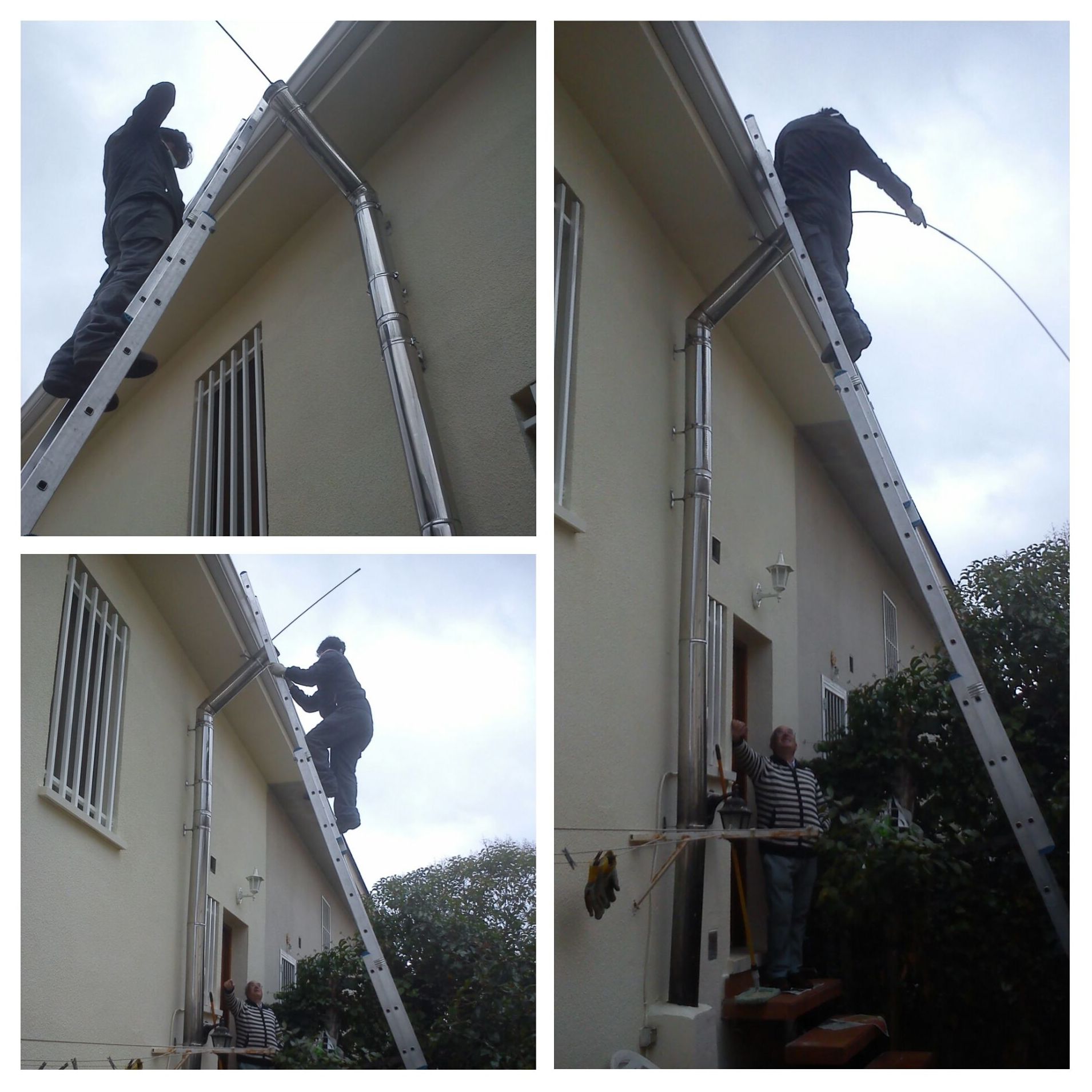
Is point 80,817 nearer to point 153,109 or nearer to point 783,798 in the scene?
point 153,109

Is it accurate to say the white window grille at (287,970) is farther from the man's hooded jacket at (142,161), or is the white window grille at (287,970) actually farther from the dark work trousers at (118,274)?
the man's hooded jacket at (142,161)

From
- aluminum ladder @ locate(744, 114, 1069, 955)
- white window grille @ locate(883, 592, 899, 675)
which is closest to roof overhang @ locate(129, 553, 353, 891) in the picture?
aluminum ladder @ locate(744, 114, 1069, 955)

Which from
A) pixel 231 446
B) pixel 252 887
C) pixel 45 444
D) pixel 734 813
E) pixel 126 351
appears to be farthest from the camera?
pixel 231 446

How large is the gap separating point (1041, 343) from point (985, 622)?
0.78 m

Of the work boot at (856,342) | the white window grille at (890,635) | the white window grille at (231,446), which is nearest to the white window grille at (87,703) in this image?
the white window grille at (231,446)

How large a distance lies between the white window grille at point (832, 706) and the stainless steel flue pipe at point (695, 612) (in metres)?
1.14

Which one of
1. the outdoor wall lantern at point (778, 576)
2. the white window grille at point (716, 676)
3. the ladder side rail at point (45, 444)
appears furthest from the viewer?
the outdoor wall lantern at point (778, 576)

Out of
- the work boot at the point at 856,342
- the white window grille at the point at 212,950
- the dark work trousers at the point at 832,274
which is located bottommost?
the white window grille at the point at 212,950

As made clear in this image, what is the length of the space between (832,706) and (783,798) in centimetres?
96

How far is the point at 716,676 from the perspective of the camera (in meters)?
3.42

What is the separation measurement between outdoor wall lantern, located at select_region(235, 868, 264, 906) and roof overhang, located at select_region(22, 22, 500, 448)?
1.29 metres

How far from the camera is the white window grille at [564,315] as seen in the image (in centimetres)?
249

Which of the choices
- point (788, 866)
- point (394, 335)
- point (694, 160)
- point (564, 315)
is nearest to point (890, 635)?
point (788, 866)

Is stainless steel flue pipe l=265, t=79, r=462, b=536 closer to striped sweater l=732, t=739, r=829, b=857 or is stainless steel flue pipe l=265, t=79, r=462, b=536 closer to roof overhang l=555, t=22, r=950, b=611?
roof overhang l=555, t=22, r=950, b=611
